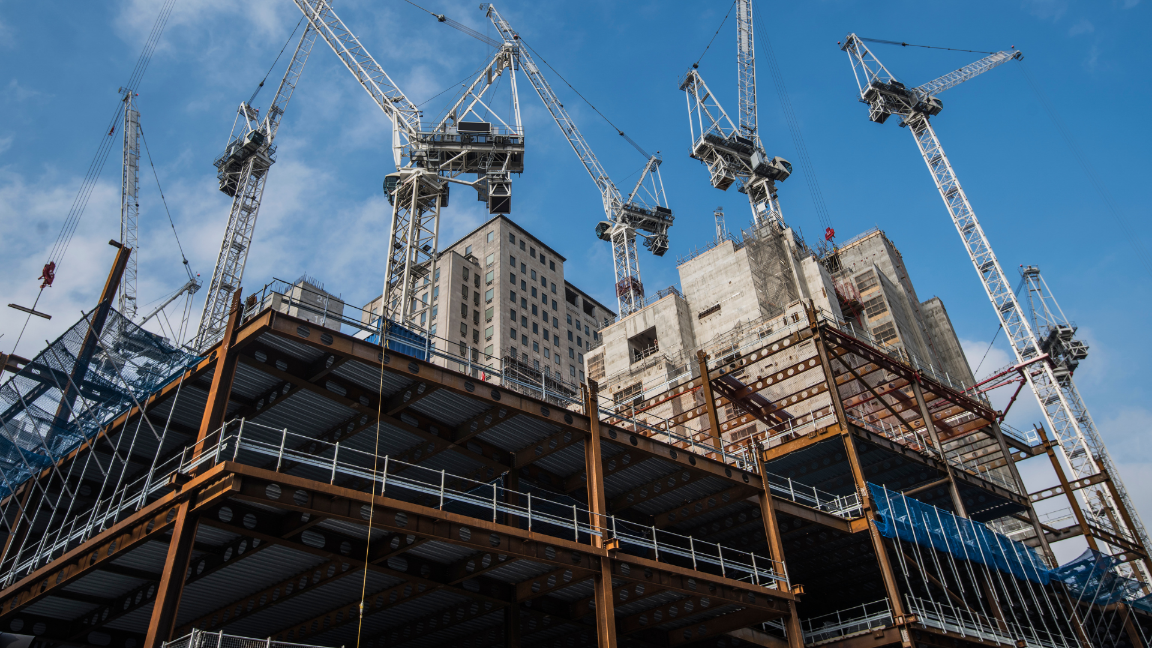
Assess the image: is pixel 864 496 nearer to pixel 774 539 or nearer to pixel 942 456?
pixel 774 539

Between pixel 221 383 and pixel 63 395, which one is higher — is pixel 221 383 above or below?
below

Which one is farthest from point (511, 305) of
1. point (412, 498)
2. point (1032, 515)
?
point (412, 498)

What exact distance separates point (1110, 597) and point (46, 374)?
5460 centimetres

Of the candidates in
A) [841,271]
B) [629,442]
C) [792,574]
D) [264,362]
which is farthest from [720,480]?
[841,271]

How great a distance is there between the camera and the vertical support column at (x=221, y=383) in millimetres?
21734

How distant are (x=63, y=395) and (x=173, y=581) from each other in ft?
48.5

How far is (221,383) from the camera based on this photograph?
2289 cm

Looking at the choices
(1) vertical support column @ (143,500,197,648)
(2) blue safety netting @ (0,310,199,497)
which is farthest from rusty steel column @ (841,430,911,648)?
(2) blue safety netting @ (0,310,199,497)

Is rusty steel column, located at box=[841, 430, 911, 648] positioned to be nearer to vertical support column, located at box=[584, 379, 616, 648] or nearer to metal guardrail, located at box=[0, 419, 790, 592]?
metal guardrail, located at box=[0, 419, 790, 592]

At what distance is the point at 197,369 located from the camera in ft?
81.5

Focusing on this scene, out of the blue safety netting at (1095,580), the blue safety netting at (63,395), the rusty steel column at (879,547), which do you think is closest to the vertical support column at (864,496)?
the rusty steel column at (879,547)

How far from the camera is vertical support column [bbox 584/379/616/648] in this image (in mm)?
23719

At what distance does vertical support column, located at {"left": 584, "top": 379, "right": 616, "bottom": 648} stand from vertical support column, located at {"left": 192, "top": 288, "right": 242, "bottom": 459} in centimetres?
1185

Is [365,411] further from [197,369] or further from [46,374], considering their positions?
[46,374]
